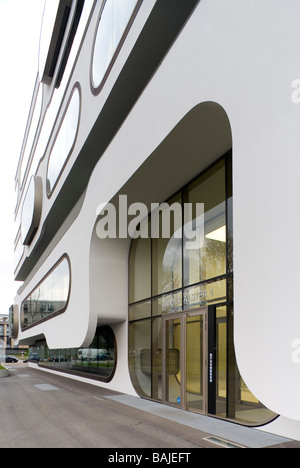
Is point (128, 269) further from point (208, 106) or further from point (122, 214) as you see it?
point (208, 106)

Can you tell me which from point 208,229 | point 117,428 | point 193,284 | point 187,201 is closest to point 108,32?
point 187,201

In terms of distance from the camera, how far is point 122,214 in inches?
504

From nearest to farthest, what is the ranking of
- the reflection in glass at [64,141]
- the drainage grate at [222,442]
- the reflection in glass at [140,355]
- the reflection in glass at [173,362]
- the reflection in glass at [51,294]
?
the drainage grate at [222,442], the reflection in glass at [173,362], the reflection in glass at [140,355], the reflection in glass at [64,141], the reflection in glass at [51,294]

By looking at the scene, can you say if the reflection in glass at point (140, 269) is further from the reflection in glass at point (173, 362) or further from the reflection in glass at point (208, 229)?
the reflection in glass at point (208, 229)

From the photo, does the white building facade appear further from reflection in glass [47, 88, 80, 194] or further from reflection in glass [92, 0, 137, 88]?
reflection in glass [47, 88, 80, 194]

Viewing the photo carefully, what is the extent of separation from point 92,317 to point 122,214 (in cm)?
405

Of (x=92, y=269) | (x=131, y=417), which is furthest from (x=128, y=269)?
(x=131, y=417)

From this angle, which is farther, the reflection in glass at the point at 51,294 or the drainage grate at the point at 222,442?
the reflection in glass at the point at 51,294

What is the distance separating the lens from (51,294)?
80.5 ft

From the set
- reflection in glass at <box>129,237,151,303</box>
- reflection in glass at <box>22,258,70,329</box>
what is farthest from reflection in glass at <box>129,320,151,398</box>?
reflection in glass at <box>22,258,70,329</box>

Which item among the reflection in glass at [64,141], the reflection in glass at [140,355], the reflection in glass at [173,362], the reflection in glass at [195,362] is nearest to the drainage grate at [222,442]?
the reflection in glass at [195,362]

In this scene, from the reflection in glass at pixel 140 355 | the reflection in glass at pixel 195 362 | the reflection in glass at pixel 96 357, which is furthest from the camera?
the reflection in glass at pixel 96 357

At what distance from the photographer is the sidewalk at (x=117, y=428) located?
6.53 m

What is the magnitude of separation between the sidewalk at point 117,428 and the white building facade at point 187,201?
547 mm
